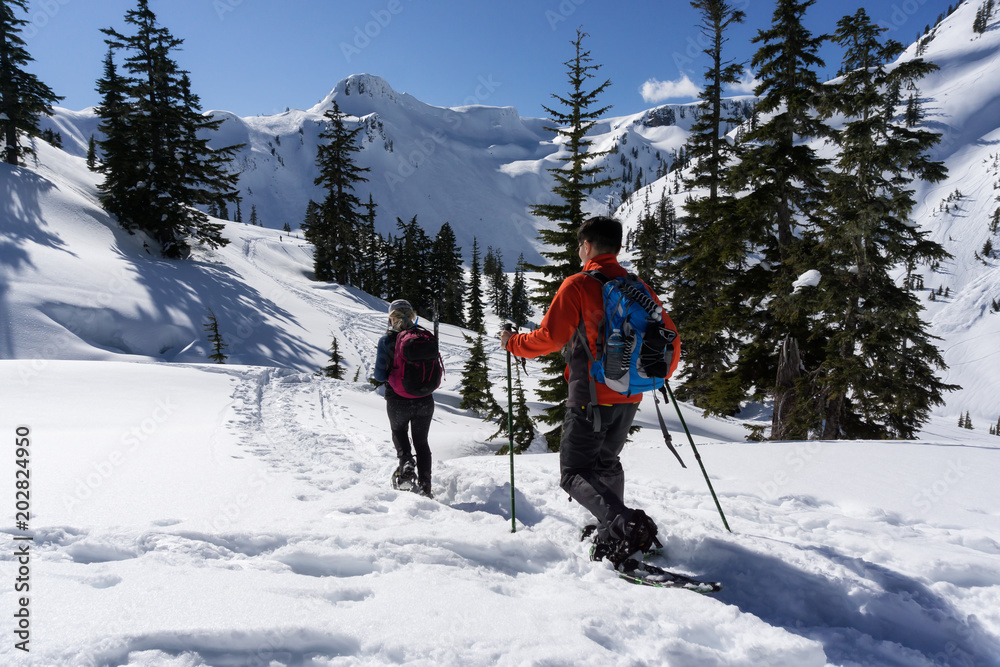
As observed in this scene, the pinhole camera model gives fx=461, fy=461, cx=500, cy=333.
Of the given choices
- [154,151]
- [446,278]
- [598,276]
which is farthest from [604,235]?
[446,278]

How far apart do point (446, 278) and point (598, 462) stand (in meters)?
55.2

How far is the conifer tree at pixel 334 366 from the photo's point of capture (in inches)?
836

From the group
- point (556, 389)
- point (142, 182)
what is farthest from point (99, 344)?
point (556, 389)

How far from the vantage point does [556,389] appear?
14.9m

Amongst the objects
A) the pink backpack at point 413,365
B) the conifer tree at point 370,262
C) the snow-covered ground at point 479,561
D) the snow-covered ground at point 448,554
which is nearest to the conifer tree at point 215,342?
the snow-covered ground at point 448,554

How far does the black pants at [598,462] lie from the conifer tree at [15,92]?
34681 mm

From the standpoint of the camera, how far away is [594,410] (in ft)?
10.8

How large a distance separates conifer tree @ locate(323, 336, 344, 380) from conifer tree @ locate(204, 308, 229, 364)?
4.16m

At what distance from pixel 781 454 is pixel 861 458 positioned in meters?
0.84

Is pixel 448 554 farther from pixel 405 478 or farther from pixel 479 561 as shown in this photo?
pixel 405 478

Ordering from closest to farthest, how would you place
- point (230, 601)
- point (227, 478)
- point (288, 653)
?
1. point (288, 653)
2. point (230, 601)
3. point (227, 478)

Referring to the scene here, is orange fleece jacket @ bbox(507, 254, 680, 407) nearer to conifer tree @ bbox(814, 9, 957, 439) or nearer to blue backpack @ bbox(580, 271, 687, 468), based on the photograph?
blue backpack @ bbox(580, 271, 687, 468)

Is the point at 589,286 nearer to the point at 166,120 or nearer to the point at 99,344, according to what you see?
the point at 99,344

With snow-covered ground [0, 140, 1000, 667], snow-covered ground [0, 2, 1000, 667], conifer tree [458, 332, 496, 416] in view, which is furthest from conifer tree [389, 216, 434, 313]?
snow-covered ground [0, 140, 1000, 667]
